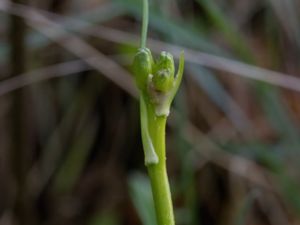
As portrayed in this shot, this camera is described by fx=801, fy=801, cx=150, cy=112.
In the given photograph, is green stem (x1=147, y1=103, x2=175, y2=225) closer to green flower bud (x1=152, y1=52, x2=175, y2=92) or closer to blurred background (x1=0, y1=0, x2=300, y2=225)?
green flower bud (x1=152, y1=52, x2=175, y2=92)

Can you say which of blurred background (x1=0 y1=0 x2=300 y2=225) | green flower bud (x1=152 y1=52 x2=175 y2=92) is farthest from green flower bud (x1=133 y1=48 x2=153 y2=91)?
blurred background (x1=0 y1=0 x2=300 y2=225)

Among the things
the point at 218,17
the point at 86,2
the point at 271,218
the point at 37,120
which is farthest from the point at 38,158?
the point at 218,17

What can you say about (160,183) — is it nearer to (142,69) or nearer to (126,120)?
(142,69)

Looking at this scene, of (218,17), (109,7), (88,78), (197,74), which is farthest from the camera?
(88,78)

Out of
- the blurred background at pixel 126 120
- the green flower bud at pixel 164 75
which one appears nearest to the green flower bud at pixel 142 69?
the green flower bud at pixel 164 75

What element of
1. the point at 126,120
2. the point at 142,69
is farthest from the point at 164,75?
the point at 126,120

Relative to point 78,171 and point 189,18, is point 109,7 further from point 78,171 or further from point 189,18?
point 78,171

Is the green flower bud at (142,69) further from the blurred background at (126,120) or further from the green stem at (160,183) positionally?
the blurred background at (126,120)
